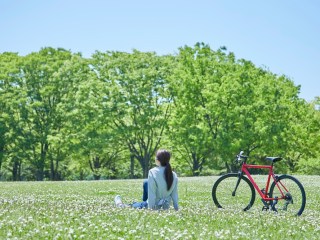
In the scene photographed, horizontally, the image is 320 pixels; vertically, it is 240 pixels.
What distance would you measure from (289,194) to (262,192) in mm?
714

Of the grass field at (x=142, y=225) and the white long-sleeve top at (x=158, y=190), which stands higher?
the white long-sleeve top at (x=158, y=190)

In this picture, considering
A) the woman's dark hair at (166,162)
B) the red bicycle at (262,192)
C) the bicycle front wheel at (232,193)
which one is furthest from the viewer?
the bicycle front wheel at (232,193)

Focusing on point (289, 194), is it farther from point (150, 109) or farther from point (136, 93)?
point (136, 93)

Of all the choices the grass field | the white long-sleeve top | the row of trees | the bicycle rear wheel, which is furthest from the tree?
the grass field

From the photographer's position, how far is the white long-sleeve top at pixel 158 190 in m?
11.0

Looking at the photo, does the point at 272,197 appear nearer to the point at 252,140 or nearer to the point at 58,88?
the point at 252,140

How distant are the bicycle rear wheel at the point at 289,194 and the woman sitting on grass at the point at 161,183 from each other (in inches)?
124

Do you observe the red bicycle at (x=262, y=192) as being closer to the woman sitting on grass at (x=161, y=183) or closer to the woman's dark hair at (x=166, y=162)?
the woman sitting on grass at (x=161, y=183)

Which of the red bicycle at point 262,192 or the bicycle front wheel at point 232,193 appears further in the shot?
the bicycle front wheel at point 232,193

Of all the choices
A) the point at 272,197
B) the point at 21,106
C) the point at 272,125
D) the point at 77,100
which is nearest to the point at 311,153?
the point at 272,125

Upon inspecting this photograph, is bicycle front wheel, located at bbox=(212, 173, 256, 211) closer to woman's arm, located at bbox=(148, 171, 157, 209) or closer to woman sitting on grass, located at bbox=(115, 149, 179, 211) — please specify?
woman sitting on grass, located at bbox=(115, 149, 179, 211)

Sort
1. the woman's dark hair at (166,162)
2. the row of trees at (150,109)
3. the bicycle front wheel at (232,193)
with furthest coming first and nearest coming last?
the row of trees at (150,109), the bicycle front wheel at (232,193), the woman's dark hair at (166,162)

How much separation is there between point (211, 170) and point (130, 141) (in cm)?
1126

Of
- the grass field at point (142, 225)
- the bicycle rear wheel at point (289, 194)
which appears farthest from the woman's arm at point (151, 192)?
the bicycle rear wheel at point (289, 194)
